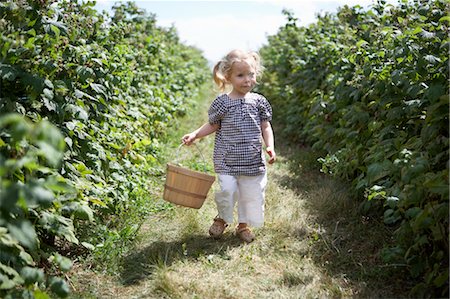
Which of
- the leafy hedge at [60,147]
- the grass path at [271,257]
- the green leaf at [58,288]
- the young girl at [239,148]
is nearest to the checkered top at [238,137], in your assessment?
the young girl at [239,148]

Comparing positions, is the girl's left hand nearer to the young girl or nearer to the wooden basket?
the young girl

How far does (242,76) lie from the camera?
395cm

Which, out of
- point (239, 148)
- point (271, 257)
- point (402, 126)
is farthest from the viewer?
point (239, 148)

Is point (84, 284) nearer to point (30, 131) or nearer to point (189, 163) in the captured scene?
point (30, 131)

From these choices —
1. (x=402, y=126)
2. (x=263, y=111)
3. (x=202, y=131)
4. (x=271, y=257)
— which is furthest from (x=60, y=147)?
(x=402, y=126)

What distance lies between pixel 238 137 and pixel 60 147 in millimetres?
2167

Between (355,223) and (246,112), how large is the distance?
1.19m

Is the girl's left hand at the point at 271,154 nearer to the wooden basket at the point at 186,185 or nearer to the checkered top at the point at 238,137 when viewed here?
the checkered top at the point at 238,137

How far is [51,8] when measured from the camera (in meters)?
3.29

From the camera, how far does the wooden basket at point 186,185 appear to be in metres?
3.67

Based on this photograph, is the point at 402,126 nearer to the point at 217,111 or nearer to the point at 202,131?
the point at 217,111

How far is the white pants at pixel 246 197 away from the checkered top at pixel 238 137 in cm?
6

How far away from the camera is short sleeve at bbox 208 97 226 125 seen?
156 inches

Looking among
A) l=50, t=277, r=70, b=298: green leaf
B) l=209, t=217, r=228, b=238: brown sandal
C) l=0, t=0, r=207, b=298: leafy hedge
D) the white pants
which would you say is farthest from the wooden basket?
l=50, t=277, r=70, b=298: green leaf
